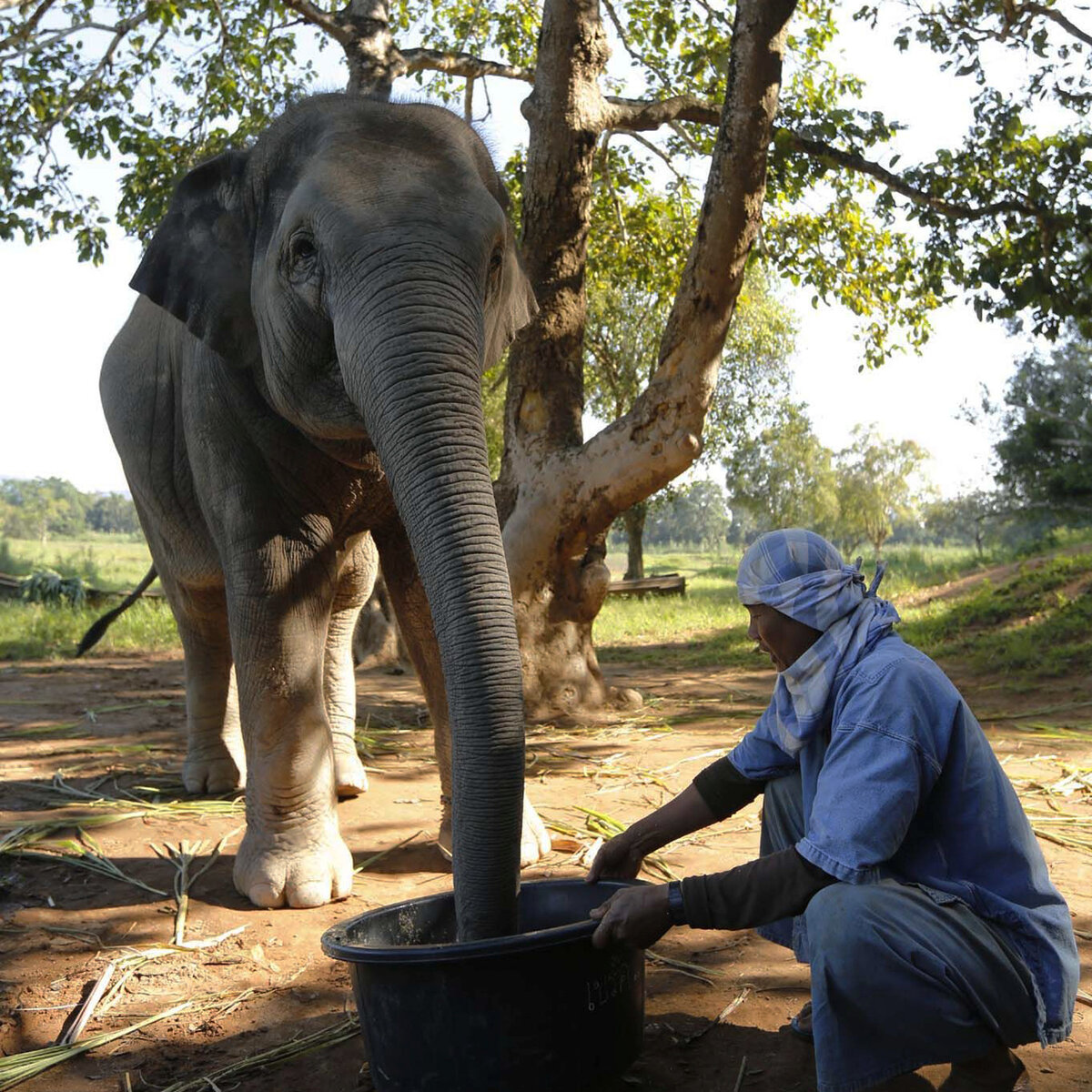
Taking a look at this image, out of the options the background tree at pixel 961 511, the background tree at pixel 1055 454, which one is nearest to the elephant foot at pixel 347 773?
the background tree at pixel 1055 454

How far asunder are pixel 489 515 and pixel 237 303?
1.61m

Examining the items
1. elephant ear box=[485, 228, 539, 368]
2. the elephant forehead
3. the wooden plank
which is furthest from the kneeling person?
the wooden plank

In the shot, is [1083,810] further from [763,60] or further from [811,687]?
[763,60]

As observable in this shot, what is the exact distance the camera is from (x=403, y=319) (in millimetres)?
3086

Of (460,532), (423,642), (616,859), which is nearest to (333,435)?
(460,532)

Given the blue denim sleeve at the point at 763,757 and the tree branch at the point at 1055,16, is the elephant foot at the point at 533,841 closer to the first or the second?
the blue denim sleeve at the point at 763,757

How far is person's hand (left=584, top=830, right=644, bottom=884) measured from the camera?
10.2 feet

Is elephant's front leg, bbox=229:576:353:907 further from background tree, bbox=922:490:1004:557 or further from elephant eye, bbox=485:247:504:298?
background tree, bbox=922:490:1004:557

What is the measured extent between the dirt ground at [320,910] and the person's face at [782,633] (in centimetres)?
101

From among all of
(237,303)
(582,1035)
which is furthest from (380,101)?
(582,1035)

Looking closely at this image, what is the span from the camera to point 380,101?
3838mm

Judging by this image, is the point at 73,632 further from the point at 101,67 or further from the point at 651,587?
the point at 651,587

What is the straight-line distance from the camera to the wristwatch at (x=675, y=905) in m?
2.49

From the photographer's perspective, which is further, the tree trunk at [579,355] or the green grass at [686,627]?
the green grass at [686,627]
